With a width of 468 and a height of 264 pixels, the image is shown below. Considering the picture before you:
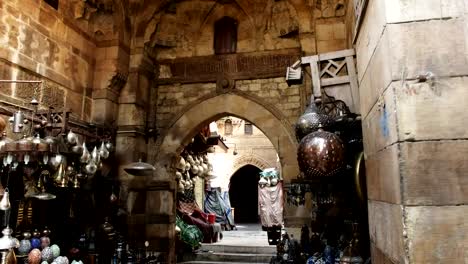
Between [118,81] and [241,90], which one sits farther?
[241,90]

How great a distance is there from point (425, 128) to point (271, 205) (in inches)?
355

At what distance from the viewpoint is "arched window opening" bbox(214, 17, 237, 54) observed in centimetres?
684

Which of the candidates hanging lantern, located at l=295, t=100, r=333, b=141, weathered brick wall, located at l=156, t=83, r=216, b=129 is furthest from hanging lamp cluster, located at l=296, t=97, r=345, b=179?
weathered brick wall, located at l=156, t=83, r=216, b=129

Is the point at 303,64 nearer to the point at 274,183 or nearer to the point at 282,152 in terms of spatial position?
the point at 282,152

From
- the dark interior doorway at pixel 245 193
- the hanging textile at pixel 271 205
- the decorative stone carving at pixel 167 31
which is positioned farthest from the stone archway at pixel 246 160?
the decorative stone carving at pixel 167 31

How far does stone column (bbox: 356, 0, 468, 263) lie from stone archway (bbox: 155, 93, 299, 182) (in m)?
4.24

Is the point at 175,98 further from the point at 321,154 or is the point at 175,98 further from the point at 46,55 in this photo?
the point at 321,154

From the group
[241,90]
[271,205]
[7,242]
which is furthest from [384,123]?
[271,205]

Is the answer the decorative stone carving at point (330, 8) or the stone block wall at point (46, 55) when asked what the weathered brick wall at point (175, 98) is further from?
the decorative stone carving at point (330, 8)

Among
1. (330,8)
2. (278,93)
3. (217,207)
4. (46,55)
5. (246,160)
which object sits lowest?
(217,207)

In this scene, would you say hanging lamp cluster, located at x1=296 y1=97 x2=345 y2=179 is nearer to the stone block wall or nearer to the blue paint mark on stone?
the blue paint mark on stone

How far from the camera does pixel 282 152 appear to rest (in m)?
6.07

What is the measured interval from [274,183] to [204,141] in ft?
8.91

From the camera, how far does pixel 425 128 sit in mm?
1674
